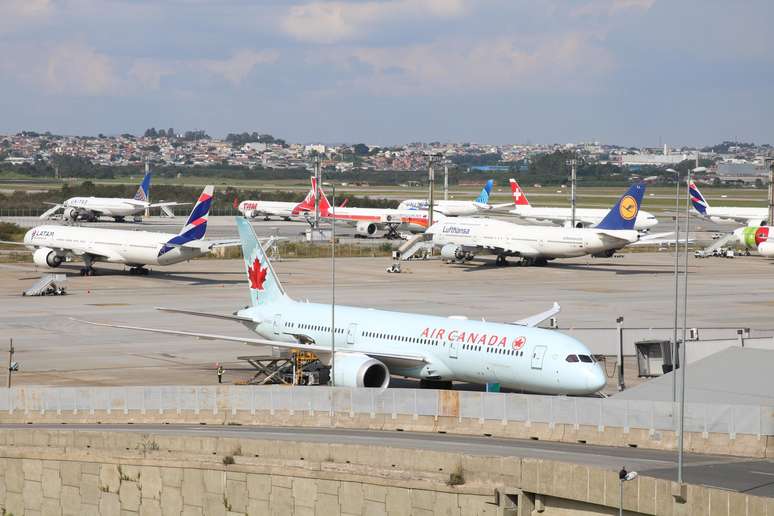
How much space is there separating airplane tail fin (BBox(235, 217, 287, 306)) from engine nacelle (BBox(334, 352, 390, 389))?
876cm

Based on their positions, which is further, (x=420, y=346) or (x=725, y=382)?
(x=420, y=346)

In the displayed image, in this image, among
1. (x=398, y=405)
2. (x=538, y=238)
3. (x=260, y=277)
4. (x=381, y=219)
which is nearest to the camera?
(x=398, y=405)

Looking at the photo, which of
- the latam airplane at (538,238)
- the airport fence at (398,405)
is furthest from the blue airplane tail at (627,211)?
the airport fence at (398,405)

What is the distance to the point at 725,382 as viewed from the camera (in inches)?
1879

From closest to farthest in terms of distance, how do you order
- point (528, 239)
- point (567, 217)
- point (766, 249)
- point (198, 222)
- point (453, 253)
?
point (198, 222) < point (528, 239) < point (453, 253) < point (766, 249) < point (567, 217)

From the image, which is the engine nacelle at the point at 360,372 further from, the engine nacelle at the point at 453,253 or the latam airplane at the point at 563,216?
the latam airplane at the point at 563,216

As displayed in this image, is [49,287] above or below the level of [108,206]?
below

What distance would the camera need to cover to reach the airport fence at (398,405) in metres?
A: 39.8

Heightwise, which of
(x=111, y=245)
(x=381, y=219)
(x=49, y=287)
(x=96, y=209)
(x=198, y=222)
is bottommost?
(x=49, y=287)

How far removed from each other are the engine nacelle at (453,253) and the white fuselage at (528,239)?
629 millimetres

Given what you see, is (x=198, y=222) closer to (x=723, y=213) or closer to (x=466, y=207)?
(x=466, y=207)

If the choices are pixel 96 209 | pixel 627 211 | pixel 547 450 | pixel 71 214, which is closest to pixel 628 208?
pixel 627 211

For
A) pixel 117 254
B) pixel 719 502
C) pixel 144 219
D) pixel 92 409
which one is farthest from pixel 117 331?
pixel 144 219

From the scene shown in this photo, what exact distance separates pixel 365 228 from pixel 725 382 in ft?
379
